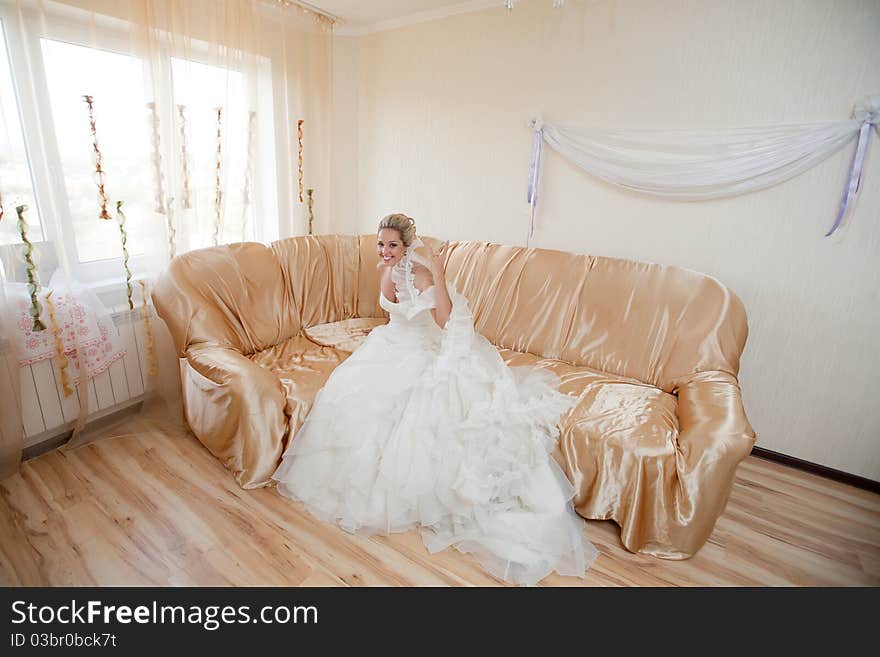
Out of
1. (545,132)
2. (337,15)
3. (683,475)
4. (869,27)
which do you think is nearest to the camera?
(683,475)

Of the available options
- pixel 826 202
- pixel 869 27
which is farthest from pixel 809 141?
pixel 869 27

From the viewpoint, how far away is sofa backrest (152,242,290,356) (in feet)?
7.38

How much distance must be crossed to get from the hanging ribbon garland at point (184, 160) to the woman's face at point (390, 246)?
4.06ft

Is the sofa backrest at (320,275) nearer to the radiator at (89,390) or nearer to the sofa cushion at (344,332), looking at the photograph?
the sofa cushion at (344,332)

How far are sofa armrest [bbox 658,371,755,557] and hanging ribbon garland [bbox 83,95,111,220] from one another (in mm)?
2945

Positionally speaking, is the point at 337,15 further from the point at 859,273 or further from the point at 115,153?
the point at 859,273

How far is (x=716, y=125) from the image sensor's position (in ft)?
7.48

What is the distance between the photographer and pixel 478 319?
2.80 meters

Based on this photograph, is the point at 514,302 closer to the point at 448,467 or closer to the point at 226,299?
the point at 448,467

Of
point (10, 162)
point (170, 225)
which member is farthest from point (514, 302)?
point (10, 162)

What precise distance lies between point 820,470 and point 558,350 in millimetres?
1501

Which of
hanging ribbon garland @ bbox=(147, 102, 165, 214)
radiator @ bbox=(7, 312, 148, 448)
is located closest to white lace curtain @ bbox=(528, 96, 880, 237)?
hanging ribbon garland @ bbox=(147, 102, 165, 214)
